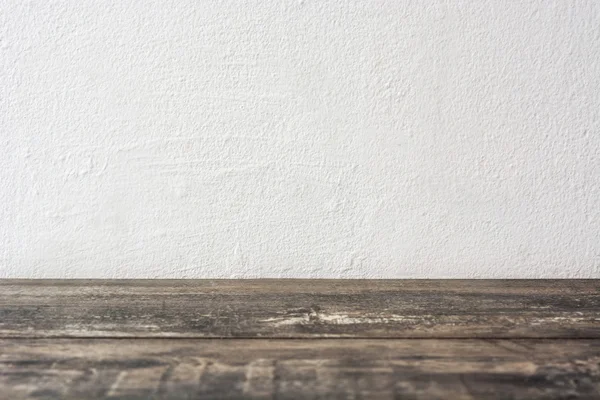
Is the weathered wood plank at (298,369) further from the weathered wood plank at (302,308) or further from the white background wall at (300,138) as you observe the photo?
the white background wall at (300,138)

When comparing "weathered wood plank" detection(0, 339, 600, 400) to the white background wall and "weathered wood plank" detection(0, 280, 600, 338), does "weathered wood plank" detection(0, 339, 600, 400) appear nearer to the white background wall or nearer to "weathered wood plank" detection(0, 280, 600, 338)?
"weathered wood plank" detection(0, 280, 600, 338)

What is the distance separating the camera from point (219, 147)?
38.9 inches

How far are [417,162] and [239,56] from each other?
0.34 metres

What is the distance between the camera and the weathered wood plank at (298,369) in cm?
60

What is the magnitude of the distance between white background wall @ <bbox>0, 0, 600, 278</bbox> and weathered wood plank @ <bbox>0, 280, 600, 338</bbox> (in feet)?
0.20

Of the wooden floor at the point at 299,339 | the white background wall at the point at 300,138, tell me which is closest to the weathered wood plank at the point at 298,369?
the wooden floor at the point at 299,339

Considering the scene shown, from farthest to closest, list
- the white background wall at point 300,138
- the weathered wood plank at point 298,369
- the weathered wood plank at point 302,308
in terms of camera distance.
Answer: the white background wall at point 300,138 < the weathered wood plank at point 302,308 < the weathered wood plank at point 298,369

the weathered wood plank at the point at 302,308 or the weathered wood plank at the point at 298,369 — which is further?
the weathered wood plank at the point at 302,308

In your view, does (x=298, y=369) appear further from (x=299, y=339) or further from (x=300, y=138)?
(x=300, y=138)

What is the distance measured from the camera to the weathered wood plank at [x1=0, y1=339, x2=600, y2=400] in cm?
60

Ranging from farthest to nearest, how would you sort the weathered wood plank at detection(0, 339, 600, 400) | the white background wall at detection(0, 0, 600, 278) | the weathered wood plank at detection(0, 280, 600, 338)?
the white background wall at detection(0, 0, 600, 278)
the weathered wood plank at detection(0, 280, 600, 338)
the weathered wood plank at detection(0, 339, 600, 400)

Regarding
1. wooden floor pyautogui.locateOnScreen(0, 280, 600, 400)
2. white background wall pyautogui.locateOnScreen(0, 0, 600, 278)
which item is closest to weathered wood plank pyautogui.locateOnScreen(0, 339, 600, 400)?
wooden floor pyautogui.locateOnScreen(0, 280, 600, 400)

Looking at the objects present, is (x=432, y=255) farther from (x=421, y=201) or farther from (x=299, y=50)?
(x=299, y=50)

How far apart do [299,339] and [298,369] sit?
9cm
